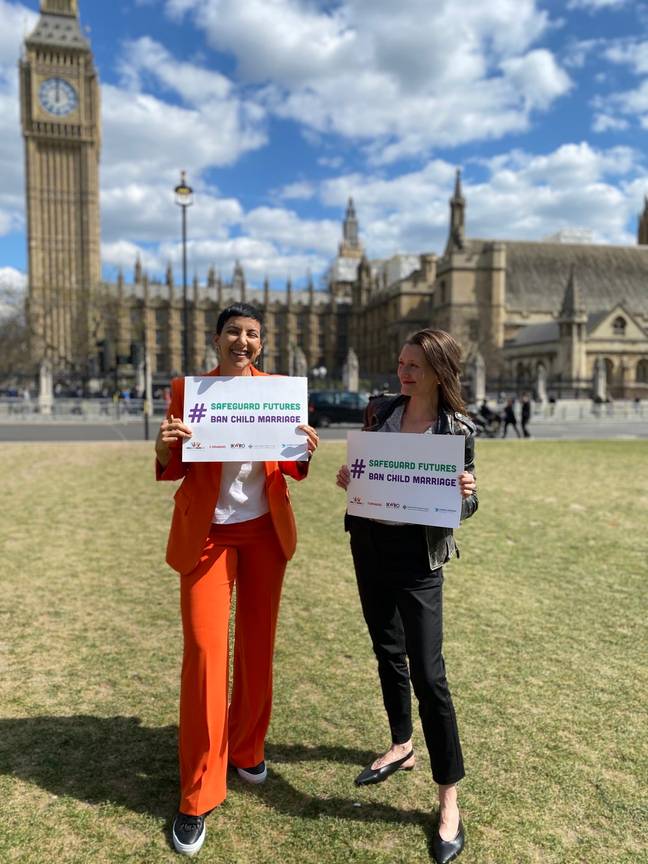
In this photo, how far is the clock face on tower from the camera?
86675 mm

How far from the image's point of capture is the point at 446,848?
2748mm

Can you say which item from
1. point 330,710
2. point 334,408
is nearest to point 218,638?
point 330,710

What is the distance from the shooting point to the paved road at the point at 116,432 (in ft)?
75.5

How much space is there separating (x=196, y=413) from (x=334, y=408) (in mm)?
25734

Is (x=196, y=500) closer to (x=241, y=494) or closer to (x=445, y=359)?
(x=241, y=494)

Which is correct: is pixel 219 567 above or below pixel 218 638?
above

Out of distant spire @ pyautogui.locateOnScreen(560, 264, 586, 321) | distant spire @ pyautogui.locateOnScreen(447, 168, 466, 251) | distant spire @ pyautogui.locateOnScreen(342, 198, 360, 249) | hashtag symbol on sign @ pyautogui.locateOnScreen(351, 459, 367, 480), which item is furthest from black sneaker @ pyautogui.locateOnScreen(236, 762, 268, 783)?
distant spire @ pyautogui.locateOnScreen(342, 198, 360, 249)

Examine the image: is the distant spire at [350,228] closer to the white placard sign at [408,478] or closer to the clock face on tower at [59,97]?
the clock face on tower at [59,97]

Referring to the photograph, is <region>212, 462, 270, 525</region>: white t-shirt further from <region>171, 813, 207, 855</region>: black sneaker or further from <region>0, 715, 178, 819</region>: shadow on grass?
<region>0, 715, 178, 819</region>: shadow on grass

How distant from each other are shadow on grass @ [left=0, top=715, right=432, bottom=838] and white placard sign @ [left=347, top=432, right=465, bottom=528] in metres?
1.41

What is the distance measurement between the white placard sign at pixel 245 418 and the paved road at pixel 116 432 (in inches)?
759

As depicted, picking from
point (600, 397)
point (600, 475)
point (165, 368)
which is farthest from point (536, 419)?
point (165, 368)

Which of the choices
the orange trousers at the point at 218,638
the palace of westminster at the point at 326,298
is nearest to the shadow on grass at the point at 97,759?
the orange trousers at the point at 218,638

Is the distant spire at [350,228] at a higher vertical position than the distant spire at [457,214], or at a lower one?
higher
